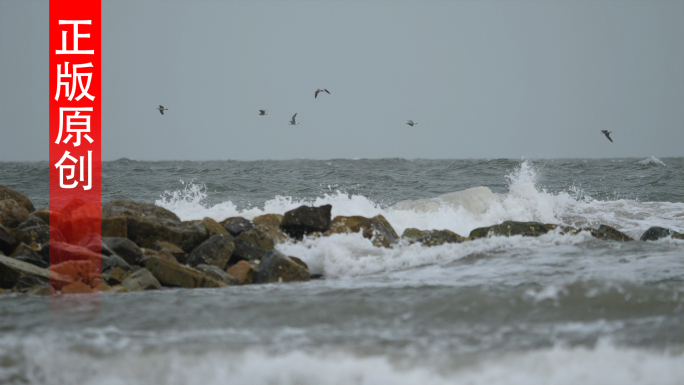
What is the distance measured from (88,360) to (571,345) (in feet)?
12.7

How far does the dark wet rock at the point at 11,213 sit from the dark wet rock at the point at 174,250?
238 cm

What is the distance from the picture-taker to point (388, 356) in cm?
441

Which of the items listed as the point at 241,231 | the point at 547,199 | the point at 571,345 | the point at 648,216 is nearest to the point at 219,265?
the point at 241,231

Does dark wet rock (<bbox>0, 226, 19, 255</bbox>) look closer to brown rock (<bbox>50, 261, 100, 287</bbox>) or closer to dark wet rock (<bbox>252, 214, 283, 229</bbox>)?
brown rock (<bbox>50, 261, 100, 287</bbox>)

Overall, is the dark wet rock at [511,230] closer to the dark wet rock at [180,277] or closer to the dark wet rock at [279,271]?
the dark wet rock at [279,271]

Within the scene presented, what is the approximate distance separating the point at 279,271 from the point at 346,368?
Result: 2739 millimetres

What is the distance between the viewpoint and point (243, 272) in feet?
22.8

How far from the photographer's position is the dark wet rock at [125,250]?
7.04 metres

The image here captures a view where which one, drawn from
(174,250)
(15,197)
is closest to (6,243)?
(174,250)

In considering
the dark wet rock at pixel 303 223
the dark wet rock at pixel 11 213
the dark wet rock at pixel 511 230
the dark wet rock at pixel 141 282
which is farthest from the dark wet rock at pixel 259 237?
the dark wet rock at pixel 11 213

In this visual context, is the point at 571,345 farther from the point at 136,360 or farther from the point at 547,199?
the point at 547,199

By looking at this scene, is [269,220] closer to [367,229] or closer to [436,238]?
[367,229]

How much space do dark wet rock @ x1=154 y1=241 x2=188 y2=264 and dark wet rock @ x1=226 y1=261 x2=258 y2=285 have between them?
2.99ft

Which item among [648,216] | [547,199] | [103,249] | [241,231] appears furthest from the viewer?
[547,199]
